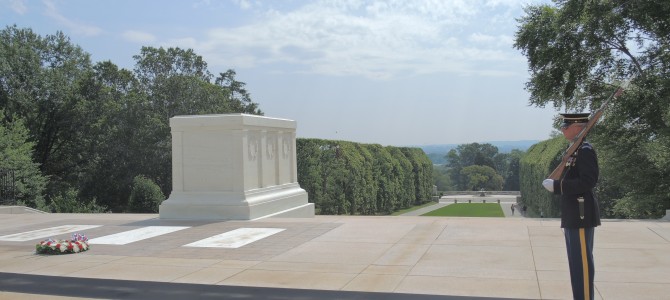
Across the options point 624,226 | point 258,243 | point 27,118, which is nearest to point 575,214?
point 258,243

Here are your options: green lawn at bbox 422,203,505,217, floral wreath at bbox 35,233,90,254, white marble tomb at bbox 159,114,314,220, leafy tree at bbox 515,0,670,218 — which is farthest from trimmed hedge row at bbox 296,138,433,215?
floral wreath at bbox 35,233,90,254

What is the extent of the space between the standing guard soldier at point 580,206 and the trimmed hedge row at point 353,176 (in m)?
31.0

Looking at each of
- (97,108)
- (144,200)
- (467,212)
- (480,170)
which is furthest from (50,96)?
(480,170)

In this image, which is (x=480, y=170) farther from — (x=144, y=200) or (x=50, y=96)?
(x=144, y=200)

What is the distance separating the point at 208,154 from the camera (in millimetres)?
12172

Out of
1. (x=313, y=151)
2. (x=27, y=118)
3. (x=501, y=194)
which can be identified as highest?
(x=27, y=118)

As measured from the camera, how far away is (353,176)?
40562mm

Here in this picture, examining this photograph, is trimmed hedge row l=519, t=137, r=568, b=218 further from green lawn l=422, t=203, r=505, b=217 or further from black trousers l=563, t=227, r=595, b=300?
black trousers l=563, t=227, r=595, b=300

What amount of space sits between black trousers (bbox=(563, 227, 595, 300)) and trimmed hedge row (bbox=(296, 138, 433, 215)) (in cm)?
3100

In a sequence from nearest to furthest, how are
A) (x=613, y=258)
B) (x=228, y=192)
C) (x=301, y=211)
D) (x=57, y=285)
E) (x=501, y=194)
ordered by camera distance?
1. (x=57, y=285)
2. (x=613, y=258)
3. (x=228, y=192)
4. (x=301, y=211)
5. (x=501, y=194)

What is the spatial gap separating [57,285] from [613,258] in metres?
6.34

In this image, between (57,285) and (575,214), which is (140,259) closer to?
(57,285)

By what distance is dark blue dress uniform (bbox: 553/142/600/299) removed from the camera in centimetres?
452

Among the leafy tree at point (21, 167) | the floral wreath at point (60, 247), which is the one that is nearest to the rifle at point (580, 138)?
the floral wreath at point (60, 247)
